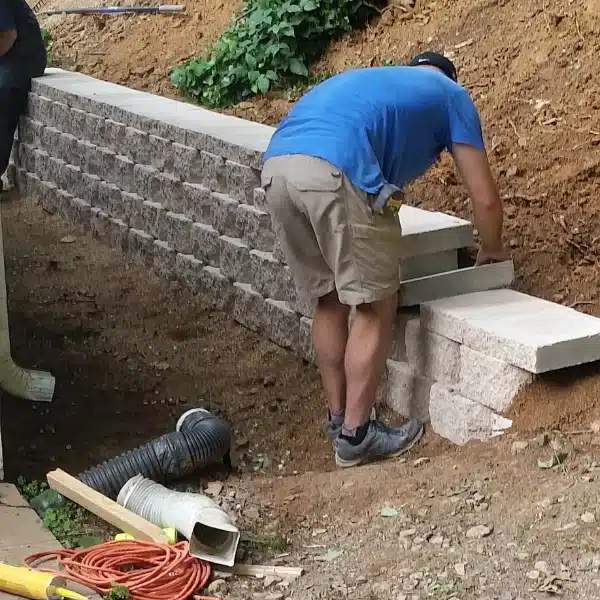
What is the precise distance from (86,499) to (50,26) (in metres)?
8.04

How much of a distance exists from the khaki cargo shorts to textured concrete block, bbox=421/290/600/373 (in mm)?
261

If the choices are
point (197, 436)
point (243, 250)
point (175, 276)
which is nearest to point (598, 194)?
point (243, 250)

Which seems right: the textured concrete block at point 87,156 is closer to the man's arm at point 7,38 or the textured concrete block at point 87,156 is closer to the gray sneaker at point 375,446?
the man's arm at point 7,38

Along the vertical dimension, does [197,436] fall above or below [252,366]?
above

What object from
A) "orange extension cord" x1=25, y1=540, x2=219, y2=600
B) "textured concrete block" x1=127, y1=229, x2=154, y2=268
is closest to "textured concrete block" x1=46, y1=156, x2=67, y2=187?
"textured concrete block" x1=127, y1=229, x2=154, y2=268

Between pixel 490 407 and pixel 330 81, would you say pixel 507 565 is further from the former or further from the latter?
pixel 330 81

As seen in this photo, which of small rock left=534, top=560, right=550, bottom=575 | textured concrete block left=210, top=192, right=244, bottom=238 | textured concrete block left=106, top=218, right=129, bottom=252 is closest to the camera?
small rock left=534, top=560, right=550, bottom=575

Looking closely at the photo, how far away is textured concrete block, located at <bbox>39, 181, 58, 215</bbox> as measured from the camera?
7.94m

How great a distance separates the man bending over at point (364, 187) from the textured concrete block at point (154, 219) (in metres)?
2.37

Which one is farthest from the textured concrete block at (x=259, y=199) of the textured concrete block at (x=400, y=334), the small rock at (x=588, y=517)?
the small rock at (x=588, y=517)

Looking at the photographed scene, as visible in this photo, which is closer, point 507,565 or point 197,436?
point 507,565

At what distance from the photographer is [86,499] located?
3518mm

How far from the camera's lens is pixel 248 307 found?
5477mm

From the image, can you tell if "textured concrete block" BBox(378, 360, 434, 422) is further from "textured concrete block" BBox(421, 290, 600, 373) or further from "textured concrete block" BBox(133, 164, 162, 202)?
"textured concrete block" BBox(133, 164, 162, 202)
